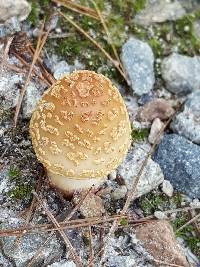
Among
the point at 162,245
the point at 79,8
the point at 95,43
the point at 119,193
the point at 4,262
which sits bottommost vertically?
the point at 4,262

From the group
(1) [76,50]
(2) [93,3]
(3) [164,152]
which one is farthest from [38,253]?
(2) [93,3]

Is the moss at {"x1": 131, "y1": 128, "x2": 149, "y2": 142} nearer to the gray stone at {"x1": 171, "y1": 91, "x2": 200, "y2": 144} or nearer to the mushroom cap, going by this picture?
the gray stone at {"x1": 171, "y1": 91, "x2": 200, "y2": 144}

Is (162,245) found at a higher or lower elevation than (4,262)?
higher

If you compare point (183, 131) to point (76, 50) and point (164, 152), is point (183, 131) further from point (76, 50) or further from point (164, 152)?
point (76, 50)

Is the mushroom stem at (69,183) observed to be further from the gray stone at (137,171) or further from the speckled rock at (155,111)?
the speckled rock at (155,111)

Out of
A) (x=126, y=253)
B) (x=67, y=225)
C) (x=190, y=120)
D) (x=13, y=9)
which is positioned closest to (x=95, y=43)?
(x=13, y=9)

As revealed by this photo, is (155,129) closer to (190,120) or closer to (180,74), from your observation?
(190,120)

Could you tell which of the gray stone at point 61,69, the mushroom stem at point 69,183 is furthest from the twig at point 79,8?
the mushroom stem at point 69,183
